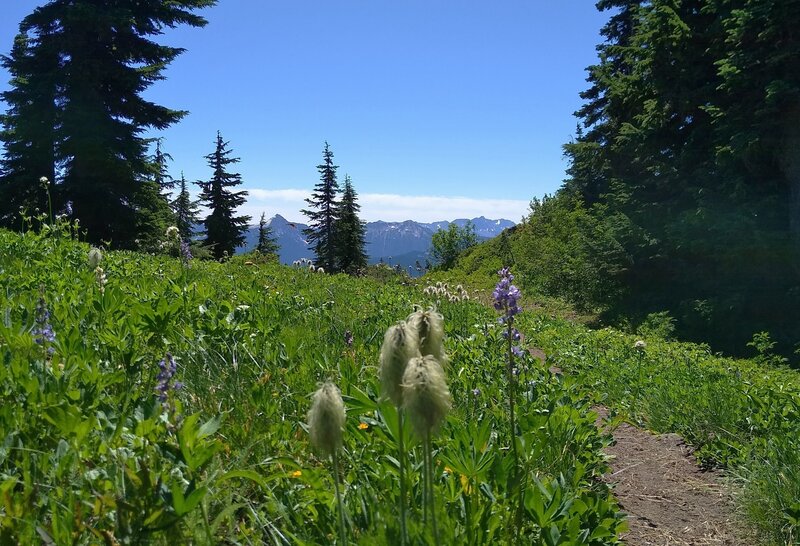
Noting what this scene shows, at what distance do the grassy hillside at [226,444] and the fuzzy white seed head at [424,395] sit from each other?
440 mm

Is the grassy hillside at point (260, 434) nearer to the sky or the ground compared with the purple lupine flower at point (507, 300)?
nearer to the ground

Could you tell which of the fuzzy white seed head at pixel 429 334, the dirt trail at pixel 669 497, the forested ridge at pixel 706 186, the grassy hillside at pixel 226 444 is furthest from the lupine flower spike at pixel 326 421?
the forested ridge at pixel 706 186

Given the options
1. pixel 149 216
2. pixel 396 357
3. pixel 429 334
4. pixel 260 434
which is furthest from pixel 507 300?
pixel 149 216

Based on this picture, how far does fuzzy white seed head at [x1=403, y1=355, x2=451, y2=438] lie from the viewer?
1217 millimetres

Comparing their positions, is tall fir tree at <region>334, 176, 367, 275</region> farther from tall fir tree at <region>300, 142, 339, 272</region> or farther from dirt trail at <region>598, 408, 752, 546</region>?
dirt trail at <region>598, 408, 752, 546</region>

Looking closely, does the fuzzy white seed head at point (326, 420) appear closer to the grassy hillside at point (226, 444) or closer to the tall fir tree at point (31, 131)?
the grassy hillside at point (226, 444)

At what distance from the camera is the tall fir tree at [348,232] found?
48438 mm

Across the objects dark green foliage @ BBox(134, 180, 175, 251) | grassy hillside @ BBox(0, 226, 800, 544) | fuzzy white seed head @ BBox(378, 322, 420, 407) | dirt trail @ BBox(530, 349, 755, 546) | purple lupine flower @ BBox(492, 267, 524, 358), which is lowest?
dirt trail @ BBox(530, 349, 755, 546)

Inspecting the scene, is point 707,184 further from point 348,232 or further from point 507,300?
point 348,232

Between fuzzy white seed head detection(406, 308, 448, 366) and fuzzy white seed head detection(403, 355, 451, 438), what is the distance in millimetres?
223

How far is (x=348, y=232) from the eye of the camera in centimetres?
4872

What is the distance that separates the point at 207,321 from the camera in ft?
12.4

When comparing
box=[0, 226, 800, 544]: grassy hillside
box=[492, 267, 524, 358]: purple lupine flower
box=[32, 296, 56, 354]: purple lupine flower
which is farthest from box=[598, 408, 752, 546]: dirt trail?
box=[32, 296, 56, 354]: purple lupine flower

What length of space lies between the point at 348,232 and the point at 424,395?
47.9 meters
